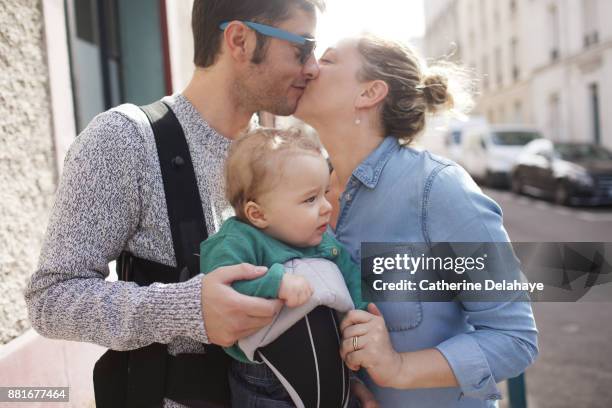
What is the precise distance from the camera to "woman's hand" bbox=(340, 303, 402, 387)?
1.48 m

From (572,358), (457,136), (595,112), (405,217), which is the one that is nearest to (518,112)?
(457,136)

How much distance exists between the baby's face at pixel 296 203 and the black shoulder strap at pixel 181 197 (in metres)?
0.19

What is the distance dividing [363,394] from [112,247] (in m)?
0.76

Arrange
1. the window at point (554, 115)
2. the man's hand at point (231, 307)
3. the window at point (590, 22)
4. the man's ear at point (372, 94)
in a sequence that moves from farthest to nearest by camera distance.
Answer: the window at point (554, 115), the window at point (590, 22), the man's ear at point (372, 94), the man's hand at point (231, 307)

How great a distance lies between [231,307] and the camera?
1333 mm

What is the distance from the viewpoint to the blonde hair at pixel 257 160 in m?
1.52

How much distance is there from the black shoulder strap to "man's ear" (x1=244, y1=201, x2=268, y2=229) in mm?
140

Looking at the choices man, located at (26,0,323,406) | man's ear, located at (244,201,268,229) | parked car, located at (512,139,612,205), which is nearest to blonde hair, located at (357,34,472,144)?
man, located at (26,0,323,406)

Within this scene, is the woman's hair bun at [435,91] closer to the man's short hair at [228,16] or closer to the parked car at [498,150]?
the man's short hair at [228,16]

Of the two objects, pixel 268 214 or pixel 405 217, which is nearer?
pixel 268 214

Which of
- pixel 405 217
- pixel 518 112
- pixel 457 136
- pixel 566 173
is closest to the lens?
pixel 405 217

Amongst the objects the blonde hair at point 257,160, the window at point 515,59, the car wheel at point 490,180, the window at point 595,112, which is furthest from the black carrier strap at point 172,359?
the window at point 515,59

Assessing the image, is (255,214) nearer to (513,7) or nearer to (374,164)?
(374,164)

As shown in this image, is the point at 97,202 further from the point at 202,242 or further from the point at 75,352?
the point at 75,352
